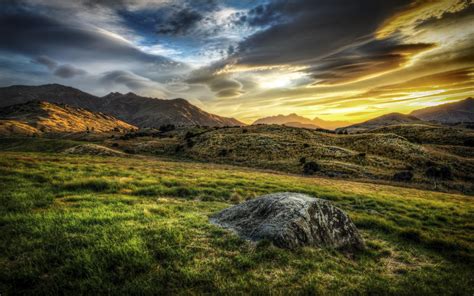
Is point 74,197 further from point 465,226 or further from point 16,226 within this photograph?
point 465,226

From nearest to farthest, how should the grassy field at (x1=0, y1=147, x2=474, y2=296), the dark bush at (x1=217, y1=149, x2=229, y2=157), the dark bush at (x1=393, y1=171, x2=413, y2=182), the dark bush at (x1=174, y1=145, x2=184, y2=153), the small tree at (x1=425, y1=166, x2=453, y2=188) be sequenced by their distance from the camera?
1. the grassy field at (x1=0, y1=147, x2=474, y2=296)
2. the dark bush at (x1=393, y1=171, x2=413, y2=182)
3. the small tree at (x1=425, y1=166, x2=453, y2=188)
4. the dark bush at (x1=217, y1=149, x2=229, y2=157)
5. the dark bush at (x1=174, y1=145, x2=184, y2=153)

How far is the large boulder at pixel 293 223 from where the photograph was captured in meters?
8.23

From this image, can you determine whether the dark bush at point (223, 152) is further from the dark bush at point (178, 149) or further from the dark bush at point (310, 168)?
the dark bush at point (310, 168)

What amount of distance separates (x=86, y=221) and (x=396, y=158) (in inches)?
2615

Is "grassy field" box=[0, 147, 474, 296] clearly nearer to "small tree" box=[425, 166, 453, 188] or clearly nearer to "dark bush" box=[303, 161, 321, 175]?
"dark bush" box=[303, 161, 321, 175]

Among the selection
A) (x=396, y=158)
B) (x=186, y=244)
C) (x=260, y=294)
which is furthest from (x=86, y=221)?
(x=396, y=158)

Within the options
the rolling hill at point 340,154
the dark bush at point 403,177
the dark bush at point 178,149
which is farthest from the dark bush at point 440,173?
the dark bush at point 178,149

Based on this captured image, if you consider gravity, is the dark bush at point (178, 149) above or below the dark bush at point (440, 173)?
above

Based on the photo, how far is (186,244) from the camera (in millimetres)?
7406

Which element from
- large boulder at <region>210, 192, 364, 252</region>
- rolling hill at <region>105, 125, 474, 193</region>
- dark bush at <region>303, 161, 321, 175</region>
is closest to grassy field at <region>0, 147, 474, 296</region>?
large boulder at <region>210, 192, 364, 252</region>

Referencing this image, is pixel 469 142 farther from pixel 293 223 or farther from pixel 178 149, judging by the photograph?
pixel 293 223

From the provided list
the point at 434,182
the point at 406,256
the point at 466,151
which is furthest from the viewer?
the point at 466,151

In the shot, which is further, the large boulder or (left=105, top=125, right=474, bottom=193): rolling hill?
(left=105, top=125, right=474, bottom=193): rolling hill

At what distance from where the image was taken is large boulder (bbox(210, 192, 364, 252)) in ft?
27.0
